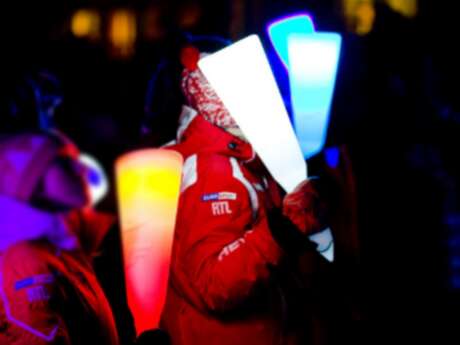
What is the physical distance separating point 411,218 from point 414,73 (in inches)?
61.0

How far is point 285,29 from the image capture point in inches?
80.3

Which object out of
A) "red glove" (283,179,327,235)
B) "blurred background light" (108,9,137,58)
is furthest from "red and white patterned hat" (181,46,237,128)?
"blurred background light" (108,9,137,58)

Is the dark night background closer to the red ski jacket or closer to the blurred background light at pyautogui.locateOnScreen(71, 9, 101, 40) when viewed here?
the red ski jacket

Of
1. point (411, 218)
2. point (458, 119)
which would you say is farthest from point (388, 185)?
point (458, 119)

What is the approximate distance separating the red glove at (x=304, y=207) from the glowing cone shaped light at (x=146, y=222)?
0.38 m

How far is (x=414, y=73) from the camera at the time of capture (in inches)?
165

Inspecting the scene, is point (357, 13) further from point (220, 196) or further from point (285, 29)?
point (220, 196)

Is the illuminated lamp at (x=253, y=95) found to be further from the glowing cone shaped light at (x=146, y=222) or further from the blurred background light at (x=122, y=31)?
the blurred background light at (x=122, y=31)

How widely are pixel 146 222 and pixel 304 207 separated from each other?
51 cm

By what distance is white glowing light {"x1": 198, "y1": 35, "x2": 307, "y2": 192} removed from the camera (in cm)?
181

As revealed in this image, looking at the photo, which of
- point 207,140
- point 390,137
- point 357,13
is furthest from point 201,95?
point 357,13

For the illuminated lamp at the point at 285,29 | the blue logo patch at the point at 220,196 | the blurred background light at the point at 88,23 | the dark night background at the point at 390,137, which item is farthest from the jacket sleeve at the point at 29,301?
the blurred background light at the point at 88,23

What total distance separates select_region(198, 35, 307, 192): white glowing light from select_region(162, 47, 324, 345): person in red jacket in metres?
0.17

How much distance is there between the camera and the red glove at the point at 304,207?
Result: 1.86 m
